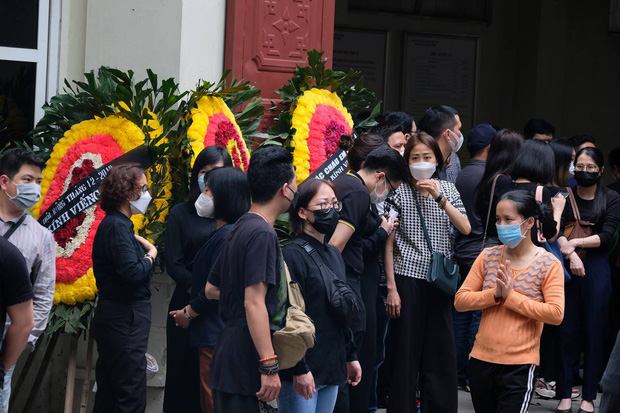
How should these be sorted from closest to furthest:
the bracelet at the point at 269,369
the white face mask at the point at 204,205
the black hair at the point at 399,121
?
the bracelet at the point at 269,369 < the white face mask at the point at 204,205 < the black hair at the point at 399,121

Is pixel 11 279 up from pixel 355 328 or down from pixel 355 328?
up

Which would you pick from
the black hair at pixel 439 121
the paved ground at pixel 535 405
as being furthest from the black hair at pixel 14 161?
the paved ground at pixel 535 405

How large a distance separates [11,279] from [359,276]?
2.54 m

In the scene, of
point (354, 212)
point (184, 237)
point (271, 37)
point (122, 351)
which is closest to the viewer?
point (122, 351)

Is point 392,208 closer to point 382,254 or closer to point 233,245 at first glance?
point 382,254

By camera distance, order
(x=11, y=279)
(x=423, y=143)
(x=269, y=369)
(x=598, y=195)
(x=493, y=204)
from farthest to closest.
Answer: (x=598, y=195) → (x=493, y=204) → (x=423, y=143) → (x=269, y=369) → (x=11, y=279)

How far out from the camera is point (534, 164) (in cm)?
696

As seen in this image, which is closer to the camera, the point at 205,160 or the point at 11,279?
the point at 11,279

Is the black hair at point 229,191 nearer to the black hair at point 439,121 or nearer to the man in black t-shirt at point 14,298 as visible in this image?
the man in black t-shirt at point 14,298

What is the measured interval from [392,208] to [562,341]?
74.1 inches

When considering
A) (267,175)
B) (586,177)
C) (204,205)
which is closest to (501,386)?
(267,175)

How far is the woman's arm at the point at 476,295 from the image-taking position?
5656 millimetres

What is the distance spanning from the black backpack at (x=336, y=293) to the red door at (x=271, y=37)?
2440mm

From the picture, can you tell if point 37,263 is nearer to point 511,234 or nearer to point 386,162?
point 386,162
